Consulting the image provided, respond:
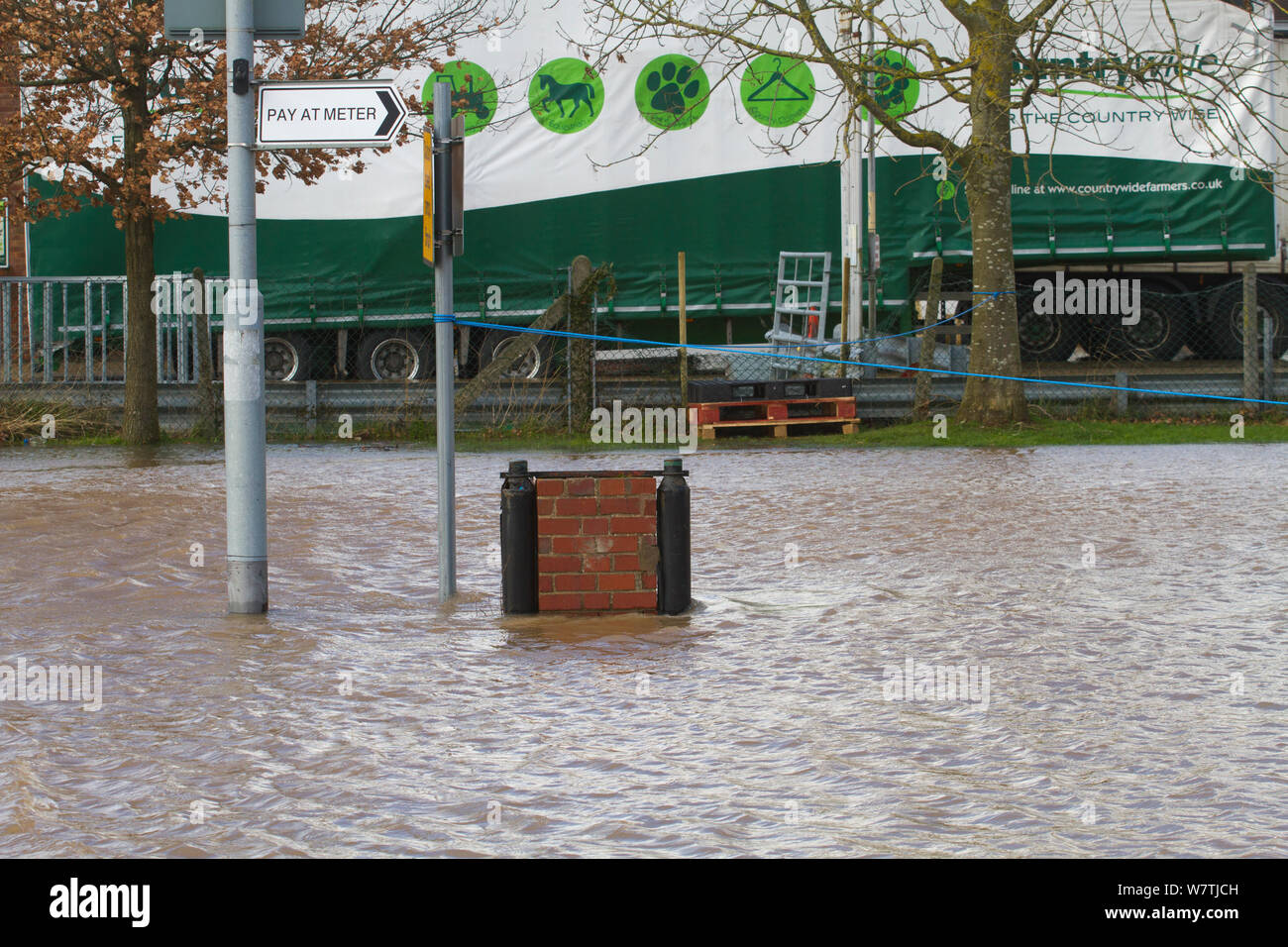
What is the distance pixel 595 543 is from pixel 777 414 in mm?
11846

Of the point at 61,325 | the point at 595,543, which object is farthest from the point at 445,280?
the point at 61,325

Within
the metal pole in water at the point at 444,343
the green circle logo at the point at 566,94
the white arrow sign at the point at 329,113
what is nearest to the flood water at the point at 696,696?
the metal pole in water at the point at 444,343

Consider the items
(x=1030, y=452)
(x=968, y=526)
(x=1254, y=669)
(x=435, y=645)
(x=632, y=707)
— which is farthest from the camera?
(x=1030, y=452)

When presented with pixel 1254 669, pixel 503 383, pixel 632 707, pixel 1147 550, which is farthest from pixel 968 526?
pixel 503 383

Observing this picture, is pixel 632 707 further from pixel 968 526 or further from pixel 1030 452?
pixel 1030 452

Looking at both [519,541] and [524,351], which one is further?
[524,351]

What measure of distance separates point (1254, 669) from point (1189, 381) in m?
14.6

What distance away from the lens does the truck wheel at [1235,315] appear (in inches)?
923

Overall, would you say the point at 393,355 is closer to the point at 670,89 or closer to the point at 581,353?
the point at 581,353

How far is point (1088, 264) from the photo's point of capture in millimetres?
23016

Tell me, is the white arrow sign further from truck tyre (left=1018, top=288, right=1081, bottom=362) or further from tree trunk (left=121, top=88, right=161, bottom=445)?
truck tyre (left=1018, top=288, right=1081, bottom=362)

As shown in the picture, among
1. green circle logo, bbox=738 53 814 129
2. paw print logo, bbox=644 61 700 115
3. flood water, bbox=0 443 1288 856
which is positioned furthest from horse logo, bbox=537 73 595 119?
flood water, bbox=0 443 1288 856

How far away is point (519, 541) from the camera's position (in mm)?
8031

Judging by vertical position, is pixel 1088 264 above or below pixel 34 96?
below
